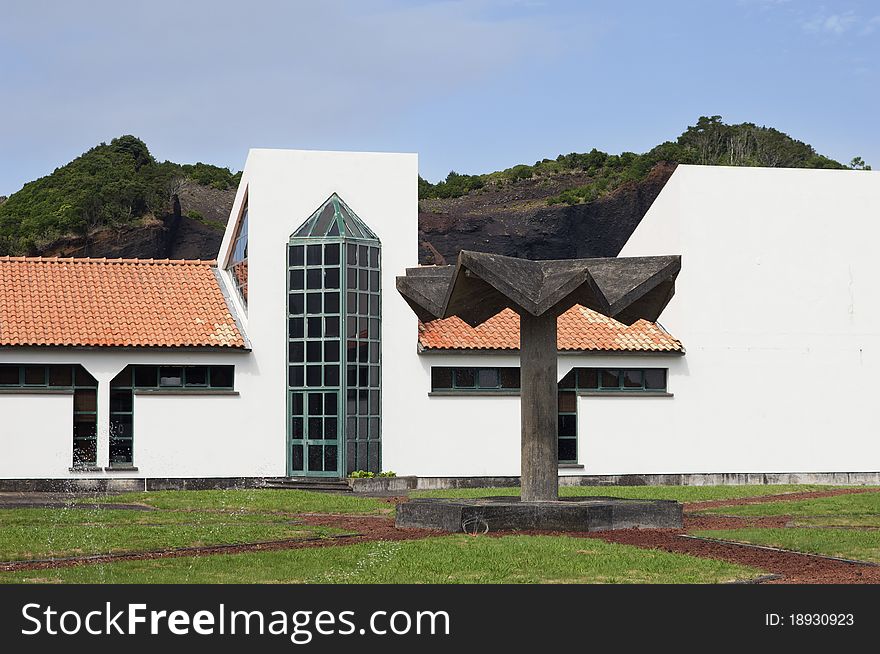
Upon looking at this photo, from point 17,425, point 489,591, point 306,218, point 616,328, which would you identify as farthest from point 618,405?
point 489,591

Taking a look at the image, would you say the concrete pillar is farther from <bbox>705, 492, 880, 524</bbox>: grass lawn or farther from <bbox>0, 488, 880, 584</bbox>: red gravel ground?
<bbox>705, 492, 880, 524</bbox>: grass lawn

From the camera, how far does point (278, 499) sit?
24.1 m

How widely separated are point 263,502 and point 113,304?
1006cm

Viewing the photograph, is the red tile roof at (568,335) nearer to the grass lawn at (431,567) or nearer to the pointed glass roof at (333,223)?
the pointed glass roof at (333,223)

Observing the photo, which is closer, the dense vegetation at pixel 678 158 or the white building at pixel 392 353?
the white building at pixel 392 353

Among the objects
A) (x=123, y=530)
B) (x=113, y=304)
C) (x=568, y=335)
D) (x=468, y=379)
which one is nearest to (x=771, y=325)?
(x=568, y=335)

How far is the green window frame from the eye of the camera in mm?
29422

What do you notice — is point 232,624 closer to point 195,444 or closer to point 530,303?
point 530,303

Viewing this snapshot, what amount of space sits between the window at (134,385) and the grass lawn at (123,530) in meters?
8.30

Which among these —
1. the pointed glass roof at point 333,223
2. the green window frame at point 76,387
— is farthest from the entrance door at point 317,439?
the green window frame at point 76,387

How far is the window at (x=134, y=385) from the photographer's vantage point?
1176 inches

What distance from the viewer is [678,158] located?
261 ft

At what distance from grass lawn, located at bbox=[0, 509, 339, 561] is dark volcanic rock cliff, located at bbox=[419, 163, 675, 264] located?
53.0 metres

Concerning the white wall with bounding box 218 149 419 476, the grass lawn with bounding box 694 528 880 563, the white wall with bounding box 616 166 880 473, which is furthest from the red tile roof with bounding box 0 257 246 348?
the grass lawn with bounding box 694 528 880 563
